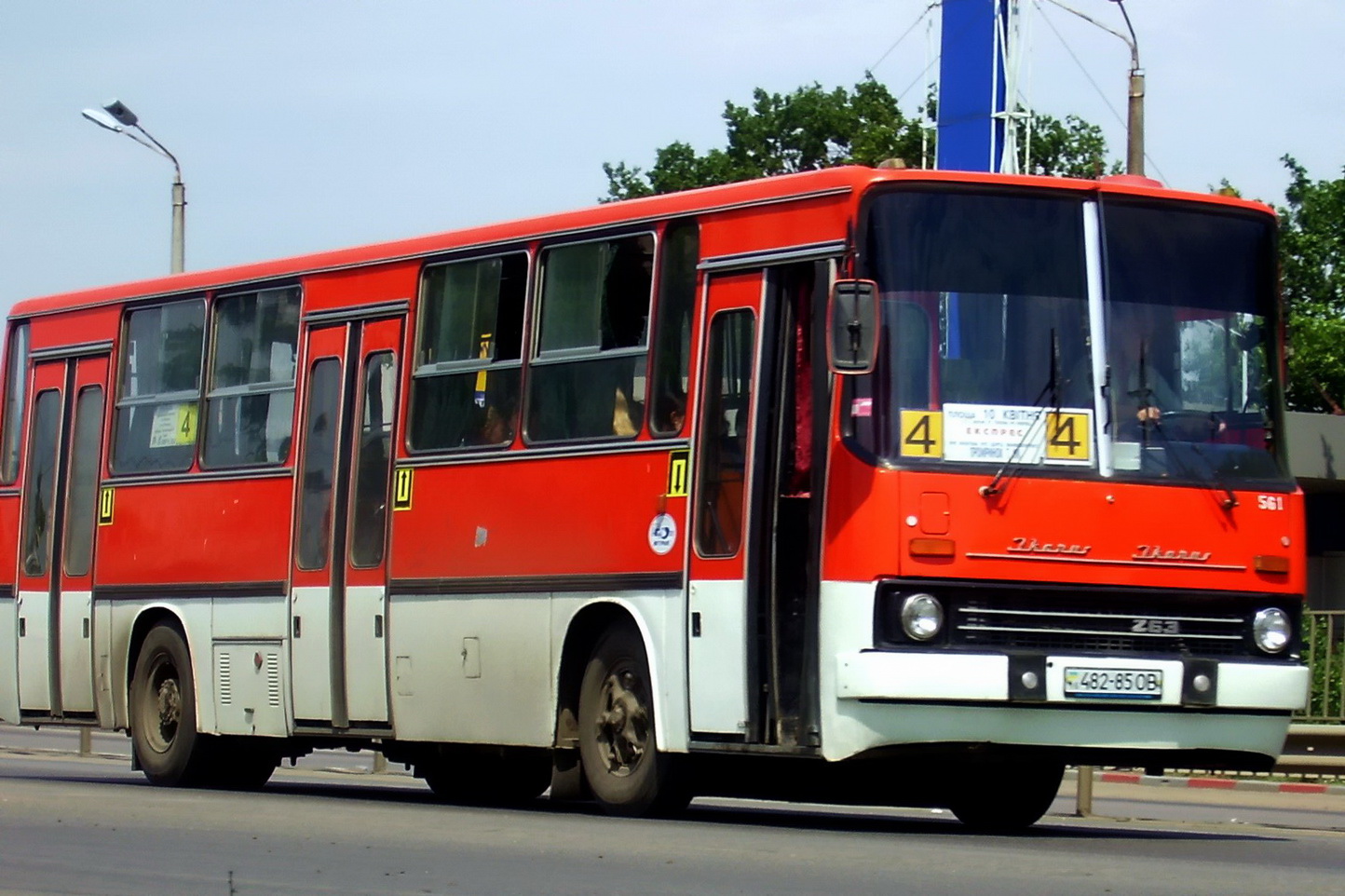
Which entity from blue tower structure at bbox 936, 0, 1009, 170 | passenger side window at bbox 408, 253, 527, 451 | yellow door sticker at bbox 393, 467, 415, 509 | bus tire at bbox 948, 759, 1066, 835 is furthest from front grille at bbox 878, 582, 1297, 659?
blue tower structure at bbox 936, 0, 1009, 170

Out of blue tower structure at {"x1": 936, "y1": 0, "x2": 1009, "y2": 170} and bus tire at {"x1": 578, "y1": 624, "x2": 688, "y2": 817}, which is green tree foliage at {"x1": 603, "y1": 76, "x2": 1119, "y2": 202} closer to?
blue tower structure at {"x1": 936, "y1": 0, "x2": 1009, "y2": 170}

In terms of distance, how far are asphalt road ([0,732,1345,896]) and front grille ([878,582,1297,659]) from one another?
96cm

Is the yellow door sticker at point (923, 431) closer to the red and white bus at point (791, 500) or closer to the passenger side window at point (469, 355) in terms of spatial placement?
the red and white bus at point (791, 500)

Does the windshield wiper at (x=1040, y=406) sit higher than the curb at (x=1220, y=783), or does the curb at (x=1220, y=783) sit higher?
the windshield wiper at (x=1040, y=406)

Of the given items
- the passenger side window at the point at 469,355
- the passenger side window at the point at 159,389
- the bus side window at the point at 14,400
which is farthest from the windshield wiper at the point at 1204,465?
the bus side window at the point at 14,400

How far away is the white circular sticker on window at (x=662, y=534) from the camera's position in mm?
13320

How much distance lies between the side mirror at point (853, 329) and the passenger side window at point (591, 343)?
205 cm

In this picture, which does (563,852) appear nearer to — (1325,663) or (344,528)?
(344,528)

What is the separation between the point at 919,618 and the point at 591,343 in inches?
122

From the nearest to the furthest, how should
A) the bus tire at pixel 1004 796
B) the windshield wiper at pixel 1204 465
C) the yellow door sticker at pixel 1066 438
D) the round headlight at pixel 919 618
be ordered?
the round headlight at pixel 919 618 < the yellow door sticker at pixel 1066 438 < the windshield wiper at pixel 1204 465 < the bus tire at pixel 1004 796

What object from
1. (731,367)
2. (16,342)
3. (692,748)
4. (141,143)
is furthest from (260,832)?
(141,143)

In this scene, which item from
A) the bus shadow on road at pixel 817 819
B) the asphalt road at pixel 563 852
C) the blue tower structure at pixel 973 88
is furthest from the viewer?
the blue tower structure at pixel 973 88

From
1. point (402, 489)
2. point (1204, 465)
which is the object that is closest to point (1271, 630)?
point (1204, 465)

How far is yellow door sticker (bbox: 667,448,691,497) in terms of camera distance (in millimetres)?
13250
